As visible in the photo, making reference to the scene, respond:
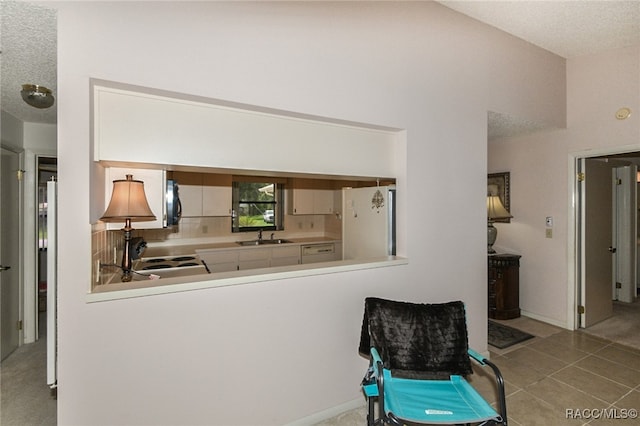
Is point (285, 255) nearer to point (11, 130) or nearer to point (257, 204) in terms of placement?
point (257, 204)

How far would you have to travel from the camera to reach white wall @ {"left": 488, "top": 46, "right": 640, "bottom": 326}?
10.5ft

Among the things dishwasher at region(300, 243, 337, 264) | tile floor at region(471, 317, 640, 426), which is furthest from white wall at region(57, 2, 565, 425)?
dishwasher at region(300, 243, 337, 264)

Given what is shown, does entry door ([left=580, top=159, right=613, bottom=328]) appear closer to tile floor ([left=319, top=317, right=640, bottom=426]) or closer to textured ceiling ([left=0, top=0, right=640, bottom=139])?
tile floor ([left=319, top=317, right=640, bottom=426])

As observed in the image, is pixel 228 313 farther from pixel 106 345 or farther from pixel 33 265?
pixel 33 265

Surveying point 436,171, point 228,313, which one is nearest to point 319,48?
point 436,171

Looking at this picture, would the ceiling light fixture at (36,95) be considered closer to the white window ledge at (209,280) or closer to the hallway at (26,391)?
the white window ledge at (209,280)

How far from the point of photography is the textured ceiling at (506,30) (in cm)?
169

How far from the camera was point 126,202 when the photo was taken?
1721 mm

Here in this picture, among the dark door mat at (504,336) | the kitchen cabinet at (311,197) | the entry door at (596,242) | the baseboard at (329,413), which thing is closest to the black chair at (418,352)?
the baseboard at (329,413)

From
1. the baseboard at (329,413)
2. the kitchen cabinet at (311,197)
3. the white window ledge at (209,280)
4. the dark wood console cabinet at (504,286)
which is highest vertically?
the kitchen cabinet at (311,197)

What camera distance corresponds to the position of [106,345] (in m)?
1.55

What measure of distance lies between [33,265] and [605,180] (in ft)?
22.4

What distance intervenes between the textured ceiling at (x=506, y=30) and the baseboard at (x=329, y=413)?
Answer: 2.77m

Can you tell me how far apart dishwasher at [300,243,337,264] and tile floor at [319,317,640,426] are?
2.43m
